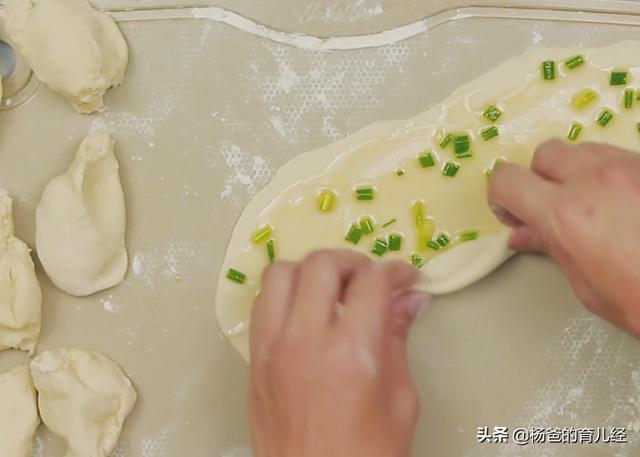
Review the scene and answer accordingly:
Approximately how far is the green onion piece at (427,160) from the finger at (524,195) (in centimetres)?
8

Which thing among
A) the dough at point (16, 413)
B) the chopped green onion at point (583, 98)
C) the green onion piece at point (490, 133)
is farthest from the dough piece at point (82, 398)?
the chopped green onion at point (583, 98)

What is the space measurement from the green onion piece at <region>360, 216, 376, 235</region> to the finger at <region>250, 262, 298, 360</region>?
0.42 ft

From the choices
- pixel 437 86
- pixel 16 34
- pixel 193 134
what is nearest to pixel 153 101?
pixel 193 134

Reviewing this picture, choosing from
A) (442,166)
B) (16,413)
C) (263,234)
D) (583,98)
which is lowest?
(16,413)

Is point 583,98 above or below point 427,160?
above

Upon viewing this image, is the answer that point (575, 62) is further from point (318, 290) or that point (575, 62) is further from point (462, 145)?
point (318, 290)

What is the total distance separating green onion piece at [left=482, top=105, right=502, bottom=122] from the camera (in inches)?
35.3

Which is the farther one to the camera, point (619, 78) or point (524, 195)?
point (619, 78)

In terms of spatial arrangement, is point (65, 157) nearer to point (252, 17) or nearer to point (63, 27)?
point (63, 27)

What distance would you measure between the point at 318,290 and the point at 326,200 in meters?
0.17

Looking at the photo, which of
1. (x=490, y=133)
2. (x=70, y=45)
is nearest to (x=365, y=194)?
(x=490, y=133)

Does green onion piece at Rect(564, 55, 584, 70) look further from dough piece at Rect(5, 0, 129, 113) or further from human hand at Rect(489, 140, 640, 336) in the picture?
dough piece at Rect(5, 0, 129, 113)

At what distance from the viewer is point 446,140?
2.95 ft

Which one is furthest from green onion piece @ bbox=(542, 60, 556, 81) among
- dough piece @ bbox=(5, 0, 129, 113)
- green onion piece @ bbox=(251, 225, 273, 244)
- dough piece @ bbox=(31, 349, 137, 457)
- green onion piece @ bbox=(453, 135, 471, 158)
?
dough piece @ bbox=(31, 349, 137, 457)
